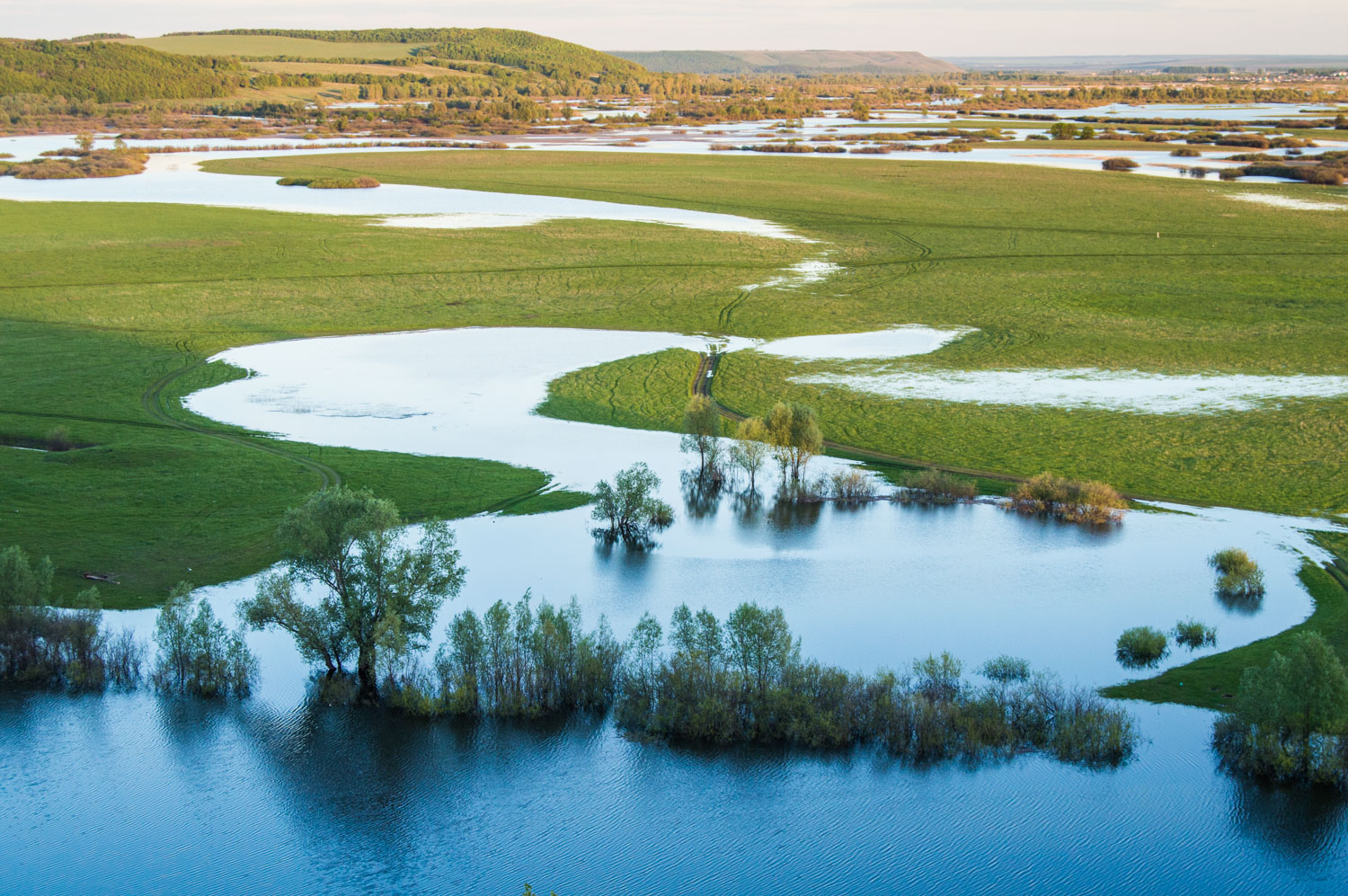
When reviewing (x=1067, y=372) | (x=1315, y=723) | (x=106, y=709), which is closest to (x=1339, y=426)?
(x=1067, y=372)

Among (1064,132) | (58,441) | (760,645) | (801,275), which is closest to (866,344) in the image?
(801,275)

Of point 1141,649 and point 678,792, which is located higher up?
point 1141,649

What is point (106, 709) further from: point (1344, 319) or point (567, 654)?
point (1344, 319)

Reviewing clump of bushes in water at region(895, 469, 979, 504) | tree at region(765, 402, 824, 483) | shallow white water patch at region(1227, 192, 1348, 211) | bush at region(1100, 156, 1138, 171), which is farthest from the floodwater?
bush at region(1100, 156, 1138, 171)

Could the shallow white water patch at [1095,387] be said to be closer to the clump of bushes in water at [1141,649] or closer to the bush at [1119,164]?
the clump of bushes in water at [1141,649]

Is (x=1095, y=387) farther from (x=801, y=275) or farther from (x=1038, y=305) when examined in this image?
(x=801, y=275)

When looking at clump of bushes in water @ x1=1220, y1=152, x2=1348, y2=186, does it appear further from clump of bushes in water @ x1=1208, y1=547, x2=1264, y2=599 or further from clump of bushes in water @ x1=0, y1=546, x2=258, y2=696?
clump of bushes in water @ x1=0, y1=546, x2=258, y2=696

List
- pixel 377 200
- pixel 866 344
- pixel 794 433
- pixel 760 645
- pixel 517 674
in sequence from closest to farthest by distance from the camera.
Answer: pixel 760 645 → pixel 517 674 → pixel 794 433 → pixel 866 344 → pixel 377 200
